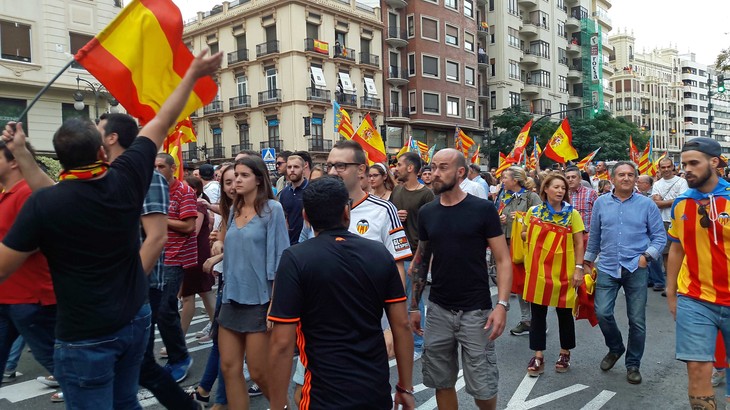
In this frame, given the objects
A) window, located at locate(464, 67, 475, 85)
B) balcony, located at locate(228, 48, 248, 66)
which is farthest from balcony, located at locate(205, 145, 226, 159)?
window, located at locate(464, 67, 475, 85)

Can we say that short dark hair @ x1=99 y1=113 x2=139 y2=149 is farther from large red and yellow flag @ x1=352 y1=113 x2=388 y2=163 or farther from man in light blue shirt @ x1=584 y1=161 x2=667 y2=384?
large red and yellow flag @ x1=352 y1=113 x2=388 y2=163

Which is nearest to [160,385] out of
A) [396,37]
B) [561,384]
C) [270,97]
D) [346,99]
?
[561,384]

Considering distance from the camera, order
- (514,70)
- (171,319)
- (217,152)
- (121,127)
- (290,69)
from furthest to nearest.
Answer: (514,70), (217,152), (290,69), (171,319), (121,127)

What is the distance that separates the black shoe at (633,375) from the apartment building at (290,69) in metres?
33.8

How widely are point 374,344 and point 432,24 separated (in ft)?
142

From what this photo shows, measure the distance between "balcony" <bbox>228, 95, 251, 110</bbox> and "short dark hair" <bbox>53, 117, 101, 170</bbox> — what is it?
129 feet

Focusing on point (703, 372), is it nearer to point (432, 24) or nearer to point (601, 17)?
point (432, 24)

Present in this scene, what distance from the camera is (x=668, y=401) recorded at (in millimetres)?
4836

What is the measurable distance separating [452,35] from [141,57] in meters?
43.0

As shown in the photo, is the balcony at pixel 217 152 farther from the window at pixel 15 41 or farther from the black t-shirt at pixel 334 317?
the black t-shirt at pixel 334 317

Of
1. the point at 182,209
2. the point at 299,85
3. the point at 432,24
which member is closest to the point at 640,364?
the point at 182,209

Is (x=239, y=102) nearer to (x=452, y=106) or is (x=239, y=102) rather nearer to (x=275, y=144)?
(x=275, y=144)

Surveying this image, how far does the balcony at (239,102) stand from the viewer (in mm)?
41031

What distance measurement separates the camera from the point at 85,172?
2.69 meters
